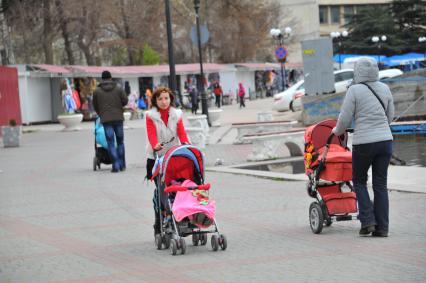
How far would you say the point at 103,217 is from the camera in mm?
12320

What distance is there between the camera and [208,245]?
9.72 meters

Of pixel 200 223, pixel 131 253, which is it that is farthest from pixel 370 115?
pixel 131 253

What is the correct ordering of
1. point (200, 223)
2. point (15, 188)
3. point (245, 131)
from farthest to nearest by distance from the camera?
point (245, 131) < point (15, 188) < point (200, 223)

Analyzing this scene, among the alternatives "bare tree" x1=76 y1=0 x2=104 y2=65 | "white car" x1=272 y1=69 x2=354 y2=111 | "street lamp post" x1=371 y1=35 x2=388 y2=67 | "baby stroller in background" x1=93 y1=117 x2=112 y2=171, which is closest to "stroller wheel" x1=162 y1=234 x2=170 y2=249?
"baby stroller in background" x1=93 y1=117 x2=112 y2=171

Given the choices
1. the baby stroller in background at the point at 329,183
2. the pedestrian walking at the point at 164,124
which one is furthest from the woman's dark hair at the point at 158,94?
the baby stroller in background at the point at 329,183

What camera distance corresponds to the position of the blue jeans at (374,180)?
31.4 ft

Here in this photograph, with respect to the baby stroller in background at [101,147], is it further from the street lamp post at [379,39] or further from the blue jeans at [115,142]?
the street lamp post at [379,39]

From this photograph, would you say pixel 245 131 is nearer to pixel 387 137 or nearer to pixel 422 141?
pixel 422 141

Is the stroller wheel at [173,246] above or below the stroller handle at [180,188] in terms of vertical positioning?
below

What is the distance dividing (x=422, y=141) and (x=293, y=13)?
9507cm

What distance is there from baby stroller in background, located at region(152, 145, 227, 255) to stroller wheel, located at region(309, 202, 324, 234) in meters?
1.15

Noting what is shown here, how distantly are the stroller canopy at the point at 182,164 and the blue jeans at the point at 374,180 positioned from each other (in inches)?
58.6

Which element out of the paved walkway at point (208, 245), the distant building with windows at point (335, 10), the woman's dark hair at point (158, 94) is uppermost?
the distant building with windows at point (335, 10)

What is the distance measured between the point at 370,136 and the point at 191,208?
6.04 ft
